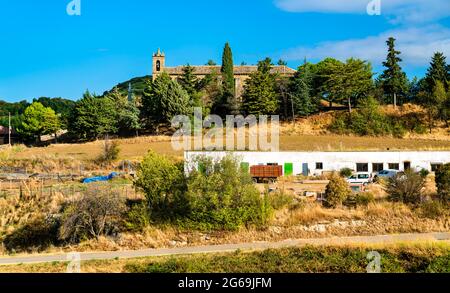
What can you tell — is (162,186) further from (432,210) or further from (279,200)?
(432,210)

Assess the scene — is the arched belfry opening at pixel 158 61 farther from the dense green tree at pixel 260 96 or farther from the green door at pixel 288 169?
the green door at pixel 288 169

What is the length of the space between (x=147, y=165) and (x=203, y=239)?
194 inches

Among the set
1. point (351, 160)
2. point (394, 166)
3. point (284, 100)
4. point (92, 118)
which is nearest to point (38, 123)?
point (92, 118)

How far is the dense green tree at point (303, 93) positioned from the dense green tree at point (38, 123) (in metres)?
33.0

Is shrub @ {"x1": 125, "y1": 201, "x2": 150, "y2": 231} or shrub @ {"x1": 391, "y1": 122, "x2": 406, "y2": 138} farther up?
shrub @ {"x1": 391, "y1": 122, "x2": 406, "y2": 138}

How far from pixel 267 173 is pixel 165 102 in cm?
2642

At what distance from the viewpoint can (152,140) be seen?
53.4 meters

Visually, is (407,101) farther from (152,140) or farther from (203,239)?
(203,239)

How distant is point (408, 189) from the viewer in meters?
23.1

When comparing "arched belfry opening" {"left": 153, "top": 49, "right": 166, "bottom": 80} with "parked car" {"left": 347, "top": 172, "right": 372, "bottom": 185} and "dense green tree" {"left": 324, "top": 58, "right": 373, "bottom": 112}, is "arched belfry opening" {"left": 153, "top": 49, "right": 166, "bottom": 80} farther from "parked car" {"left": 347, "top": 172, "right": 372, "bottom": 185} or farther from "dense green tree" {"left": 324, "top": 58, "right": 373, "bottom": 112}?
"parked car" {"left": 347, "top": 172, "right": 372, "bottom": 185}

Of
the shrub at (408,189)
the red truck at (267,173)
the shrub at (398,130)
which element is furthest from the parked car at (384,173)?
the shrub at (398,130)

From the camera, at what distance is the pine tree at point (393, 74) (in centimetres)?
A: 5534

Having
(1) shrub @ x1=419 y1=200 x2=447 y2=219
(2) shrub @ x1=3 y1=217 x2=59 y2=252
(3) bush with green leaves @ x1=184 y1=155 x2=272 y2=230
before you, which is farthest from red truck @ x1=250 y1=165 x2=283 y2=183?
(2) shrub @ x1=3 y1=217 x2=59 y2=252

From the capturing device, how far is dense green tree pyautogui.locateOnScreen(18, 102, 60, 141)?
6219 cm
